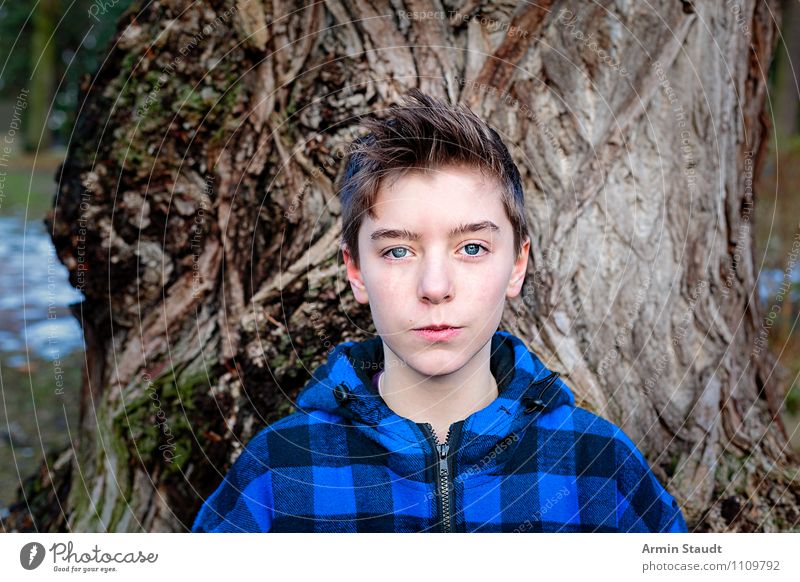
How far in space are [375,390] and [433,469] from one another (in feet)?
0.53

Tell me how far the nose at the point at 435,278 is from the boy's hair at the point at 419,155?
0.41ft

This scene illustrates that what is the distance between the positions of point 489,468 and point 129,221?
2.71 ft

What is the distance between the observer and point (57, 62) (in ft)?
14.7

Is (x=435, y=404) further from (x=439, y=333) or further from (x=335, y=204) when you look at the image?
(x=335, y=204)

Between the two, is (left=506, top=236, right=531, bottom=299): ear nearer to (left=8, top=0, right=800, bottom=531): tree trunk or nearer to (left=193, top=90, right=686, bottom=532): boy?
(left=193, top=90, right=686, bottom=532): boy

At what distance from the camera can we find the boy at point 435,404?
110 cm

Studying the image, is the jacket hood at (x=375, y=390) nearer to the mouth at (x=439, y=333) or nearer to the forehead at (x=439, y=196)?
the mouth at (x=439, y=333)

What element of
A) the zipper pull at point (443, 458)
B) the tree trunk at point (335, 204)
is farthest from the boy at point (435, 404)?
the tree trunk at point (335, 204)

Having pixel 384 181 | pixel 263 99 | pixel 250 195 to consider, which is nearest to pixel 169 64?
pixel 263 99

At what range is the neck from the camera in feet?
3.84

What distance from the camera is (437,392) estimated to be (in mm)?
1172

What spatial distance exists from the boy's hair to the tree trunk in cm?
22

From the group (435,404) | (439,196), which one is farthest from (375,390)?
(439,196)

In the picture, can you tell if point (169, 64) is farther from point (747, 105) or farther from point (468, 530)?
point (747, 105)
